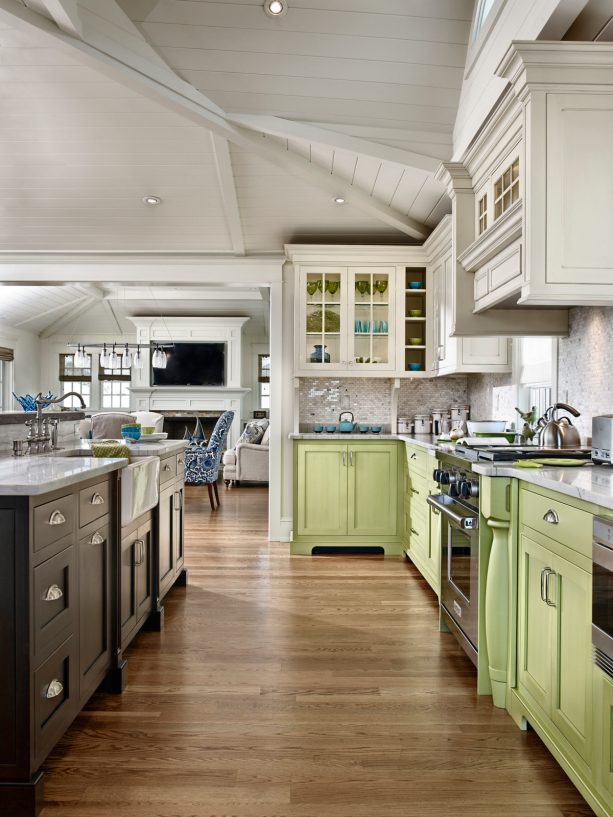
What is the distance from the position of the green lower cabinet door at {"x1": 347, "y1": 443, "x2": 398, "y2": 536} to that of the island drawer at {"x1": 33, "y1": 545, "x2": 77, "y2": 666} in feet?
9.80

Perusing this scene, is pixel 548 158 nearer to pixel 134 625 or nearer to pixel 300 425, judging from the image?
pixel 134 625

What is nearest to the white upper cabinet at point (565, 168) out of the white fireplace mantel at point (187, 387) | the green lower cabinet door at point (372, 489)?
the green lower cabinet door at point (372, 489)

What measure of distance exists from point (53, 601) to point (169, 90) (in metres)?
2.47

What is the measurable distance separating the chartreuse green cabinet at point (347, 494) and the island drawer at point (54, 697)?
286 centimetres

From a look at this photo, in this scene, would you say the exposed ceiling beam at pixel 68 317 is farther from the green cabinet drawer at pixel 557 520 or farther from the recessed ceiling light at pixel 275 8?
the green cabinet drawer at pixel 557 520

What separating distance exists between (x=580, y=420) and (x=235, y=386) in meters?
8.18

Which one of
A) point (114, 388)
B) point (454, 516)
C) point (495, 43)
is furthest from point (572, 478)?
point (114, 388)

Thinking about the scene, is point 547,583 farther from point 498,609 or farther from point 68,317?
point 68,317

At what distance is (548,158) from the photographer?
228 centimetres

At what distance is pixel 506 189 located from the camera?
2.78 metres

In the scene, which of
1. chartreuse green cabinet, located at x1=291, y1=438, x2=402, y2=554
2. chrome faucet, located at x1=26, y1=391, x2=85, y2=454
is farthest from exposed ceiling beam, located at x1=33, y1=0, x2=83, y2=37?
chartreuse green cabinet, located at x1=291, y1=438, x2=402, y2=554

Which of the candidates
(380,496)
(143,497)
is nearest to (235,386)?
(380,496)

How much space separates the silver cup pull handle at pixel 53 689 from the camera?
5.84ft

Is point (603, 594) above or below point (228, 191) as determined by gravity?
below
